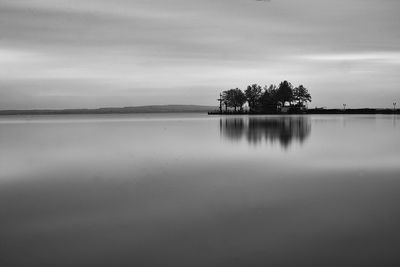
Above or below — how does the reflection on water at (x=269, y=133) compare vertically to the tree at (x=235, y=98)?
below

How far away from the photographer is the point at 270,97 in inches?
6870

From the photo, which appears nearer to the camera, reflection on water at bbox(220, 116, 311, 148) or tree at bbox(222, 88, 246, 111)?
reflection on water at bbox(220, 116, 311, 148)

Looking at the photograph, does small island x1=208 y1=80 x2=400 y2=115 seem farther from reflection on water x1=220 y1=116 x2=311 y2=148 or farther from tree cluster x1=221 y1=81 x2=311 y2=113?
reflection on water x1=220 y1=116 x2=311 y2=148

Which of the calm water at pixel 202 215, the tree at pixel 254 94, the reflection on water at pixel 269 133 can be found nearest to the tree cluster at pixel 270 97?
the tree at pixel 254 94

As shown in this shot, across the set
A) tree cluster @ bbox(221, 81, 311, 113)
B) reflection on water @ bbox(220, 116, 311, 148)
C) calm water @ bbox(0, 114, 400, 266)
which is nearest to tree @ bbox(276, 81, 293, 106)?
tree cluster @ bbox(221, 81, 311, 113)

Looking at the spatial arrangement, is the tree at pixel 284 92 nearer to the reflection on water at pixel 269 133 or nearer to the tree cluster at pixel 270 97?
the tree cluster at pixel 270 97

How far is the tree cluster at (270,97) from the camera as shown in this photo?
168 metres

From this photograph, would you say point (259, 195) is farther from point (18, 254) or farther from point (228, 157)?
point (228, 157)

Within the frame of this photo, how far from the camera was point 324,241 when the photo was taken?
7477 mm

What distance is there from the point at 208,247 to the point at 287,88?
165 metres

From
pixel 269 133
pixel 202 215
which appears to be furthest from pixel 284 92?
pixel 202 215

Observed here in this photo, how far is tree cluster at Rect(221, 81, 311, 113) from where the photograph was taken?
16825cm

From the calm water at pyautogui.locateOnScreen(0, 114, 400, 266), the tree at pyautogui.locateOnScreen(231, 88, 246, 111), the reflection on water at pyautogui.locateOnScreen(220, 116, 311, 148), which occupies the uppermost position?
the tree at pyautogui.locateOnScreen(231, 88, 246, 111)

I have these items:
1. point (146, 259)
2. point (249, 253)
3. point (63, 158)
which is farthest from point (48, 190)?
point (63, 158)
